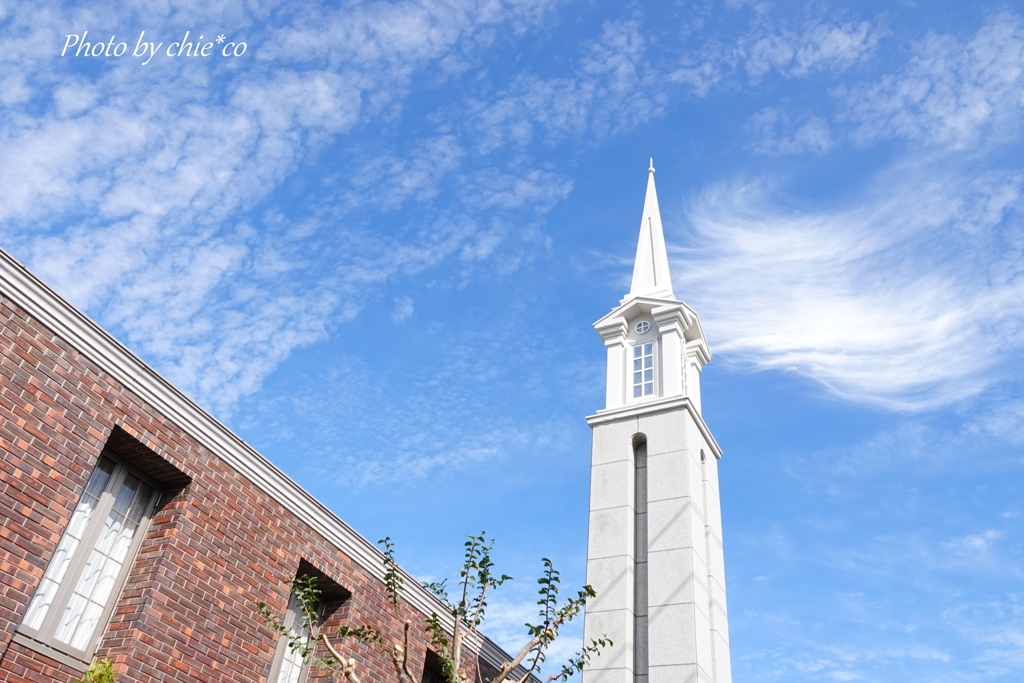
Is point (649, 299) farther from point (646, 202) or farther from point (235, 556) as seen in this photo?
point (235, 556)

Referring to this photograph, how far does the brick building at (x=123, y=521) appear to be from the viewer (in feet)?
28.4

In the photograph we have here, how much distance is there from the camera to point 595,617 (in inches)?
614

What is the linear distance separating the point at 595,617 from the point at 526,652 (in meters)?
5.88

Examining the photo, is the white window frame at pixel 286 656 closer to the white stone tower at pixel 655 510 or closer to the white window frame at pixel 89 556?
the white window frame at pixel 89 556

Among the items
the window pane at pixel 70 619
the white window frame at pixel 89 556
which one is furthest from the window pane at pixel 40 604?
the window pane at pixel 70 619

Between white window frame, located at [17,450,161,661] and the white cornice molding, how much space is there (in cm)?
999

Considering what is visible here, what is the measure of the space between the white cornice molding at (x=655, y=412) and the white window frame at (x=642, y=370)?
510 mm

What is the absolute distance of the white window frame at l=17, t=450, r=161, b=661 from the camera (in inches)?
354

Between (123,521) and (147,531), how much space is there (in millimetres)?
303

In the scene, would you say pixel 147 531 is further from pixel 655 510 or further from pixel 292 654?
pixel 655 510

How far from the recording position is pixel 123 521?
10.1 metres

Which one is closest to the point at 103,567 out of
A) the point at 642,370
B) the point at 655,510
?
the point at 655,510

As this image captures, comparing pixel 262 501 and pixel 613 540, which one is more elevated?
pixel 613 540

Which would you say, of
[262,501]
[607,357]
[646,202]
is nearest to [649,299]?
[607,357]
